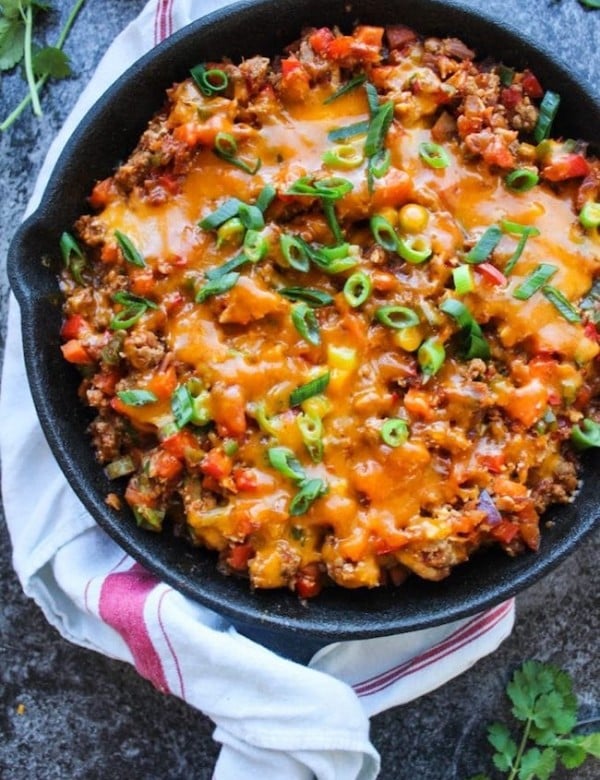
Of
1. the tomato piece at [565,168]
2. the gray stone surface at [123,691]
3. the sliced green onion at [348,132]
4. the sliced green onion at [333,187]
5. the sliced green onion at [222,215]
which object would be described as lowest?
the gray stone surface at [123,691]

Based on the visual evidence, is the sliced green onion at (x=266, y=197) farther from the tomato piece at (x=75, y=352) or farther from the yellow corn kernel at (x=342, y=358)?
the tomato piece at (x=75, y=352)

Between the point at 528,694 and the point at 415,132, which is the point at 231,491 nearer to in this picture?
the point at 415,132

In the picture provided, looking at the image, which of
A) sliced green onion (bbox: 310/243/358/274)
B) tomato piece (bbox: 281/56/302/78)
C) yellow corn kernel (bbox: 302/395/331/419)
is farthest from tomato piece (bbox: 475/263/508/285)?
tomato piece (bbox: 281/56/302/78)

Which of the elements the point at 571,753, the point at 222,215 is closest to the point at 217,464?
the point at 222,215

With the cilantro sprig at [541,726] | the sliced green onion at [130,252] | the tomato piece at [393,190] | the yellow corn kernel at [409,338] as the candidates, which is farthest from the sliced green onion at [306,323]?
the cilantro sprig at [541,726]

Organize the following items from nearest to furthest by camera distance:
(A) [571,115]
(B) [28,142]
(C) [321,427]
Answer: (C) [321,427] < (A) [571,115] < (B) [28,142]

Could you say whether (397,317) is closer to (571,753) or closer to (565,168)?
(565,168)

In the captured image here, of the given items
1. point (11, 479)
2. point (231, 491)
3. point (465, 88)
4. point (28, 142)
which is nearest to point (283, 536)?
point (231, 491)
